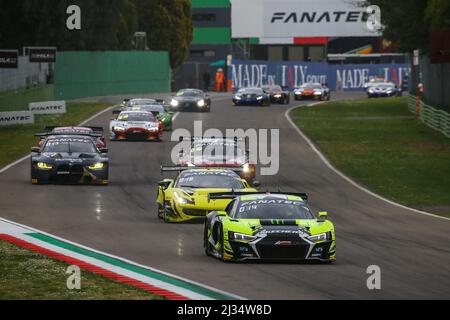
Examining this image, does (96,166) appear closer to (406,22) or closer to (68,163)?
(68,163)

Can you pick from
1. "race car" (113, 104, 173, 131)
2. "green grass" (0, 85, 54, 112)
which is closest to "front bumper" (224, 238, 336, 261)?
"race car" (113, 104, 173, 131)

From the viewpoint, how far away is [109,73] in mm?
94875

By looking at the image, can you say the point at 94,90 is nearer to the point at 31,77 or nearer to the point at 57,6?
the point at 57,6

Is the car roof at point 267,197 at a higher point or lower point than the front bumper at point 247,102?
higher

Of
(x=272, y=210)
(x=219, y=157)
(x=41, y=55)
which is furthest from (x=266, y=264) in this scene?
(x=41, y=55)

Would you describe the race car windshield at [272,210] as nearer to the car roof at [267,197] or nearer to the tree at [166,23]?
the car roof at [267,197]

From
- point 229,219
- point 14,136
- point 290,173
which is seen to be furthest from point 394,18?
point 229,219

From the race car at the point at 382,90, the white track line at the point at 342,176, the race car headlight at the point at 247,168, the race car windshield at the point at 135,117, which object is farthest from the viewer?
the race car at the point at 382,90

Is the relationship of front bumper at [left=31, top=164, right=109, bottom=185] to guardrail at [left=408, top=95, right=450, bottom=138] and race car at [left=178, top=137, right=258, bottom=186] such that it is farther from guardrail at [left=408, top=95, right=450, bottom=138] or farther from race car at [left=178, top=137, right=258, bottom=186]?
guardrail at [left=408, top=95, right=450, bottom=138]

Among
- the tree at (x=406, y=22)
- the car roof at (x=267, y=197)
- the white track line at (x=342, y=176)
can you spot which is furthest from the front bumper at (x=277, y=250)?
the tree at (x=406, y=22)

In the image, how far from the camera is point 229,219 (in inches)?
846

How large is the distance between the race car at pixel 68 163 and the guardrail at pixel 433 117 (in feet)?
79.0

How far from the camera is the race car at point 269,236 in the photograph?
68.2 feet

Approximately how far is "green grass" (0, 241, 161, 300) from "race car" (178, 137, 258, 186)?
45.0 ft
